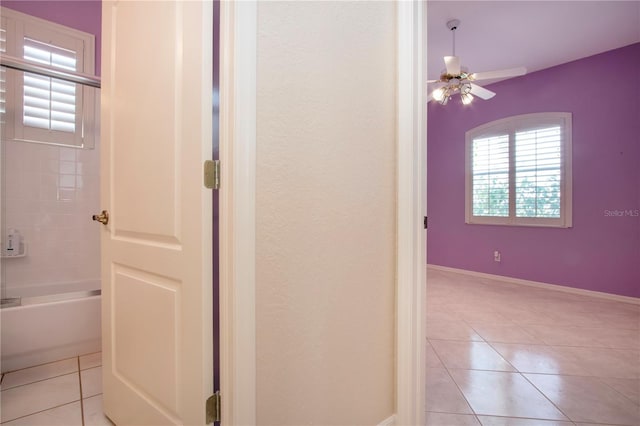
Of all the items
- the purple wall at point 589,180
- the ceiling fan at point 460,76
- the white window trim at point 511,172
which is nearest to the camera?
the ceiling fan at point 460,76

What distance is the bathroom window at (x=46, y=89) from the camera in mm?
2090

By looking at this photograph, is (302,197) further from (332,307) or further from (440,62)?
(440,62)

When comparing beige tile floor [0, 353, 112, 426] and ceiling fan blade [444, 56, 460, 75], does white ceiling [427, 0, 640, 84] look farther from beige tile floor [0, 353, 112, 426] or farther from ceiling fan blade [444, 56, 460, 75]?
beige tile floor [0, 353, 112, 426]

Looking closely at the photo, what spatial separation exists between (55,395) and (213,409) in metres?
1.16

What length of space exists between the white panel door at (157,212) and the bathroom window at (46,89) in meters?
1.29

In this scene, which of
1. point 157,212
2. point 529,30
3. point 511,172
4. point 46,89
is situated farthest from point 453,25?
point 46,89

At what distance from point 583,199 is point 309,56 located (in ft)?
13.5

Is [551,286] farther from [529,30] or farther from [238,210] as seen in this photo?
[238,210]

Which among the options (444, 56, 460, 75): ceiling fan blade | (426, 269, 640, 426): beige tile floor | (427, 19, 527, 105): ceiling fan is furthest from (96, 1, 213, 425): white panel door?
(444, 56, 460, 75): ceiling fan blade

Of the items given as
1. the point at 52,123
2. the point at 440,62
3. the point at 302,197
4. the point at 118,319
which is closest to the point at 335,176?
the point at 302,197

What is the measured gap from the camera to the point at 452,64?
274 cm

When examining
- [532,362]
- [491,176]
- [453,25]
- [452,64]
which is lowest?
[532,362]

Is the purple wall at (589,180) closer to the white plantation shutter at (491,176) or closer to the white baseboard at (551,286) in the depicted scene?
the white baseboard at (551,286)

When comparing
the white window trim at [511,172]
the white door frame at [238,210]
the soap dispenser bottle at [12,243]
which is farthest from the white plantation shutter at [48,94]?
the white window trim at [511,172]
